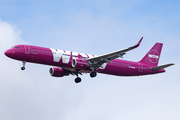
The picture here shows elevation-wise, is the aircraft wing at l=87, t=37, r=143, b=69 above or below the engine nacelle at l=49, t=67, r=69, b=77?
above

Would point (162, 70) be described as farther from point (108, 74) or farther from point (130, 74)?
point (108, 74)

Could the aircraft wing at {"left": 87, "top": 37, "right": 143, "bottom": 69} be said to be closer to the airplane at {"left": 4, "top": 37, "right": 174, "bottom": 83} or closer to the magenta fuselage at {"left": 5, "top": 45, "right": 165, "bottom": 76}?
the airplane at {"left": 4, "top": 37, "right": 174, "bottom": 83}

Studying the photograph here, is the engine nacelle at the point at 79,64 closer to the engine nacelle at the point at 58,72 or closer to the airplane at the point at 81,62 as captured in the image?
the airplane at the point at 81,62

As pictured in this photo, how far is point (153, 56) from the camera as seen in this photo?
64875 millimetres

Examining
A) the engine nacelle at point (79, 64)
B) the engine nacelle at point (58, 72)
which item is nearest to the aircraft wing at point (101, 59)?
the engine nacelle at point (79, 64)

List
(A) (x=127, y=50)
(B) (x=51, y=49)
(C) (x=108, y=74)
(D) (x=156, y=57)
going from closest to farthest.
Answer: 1. (A) (x=127, y=50)
2. (B) (x=51, y=49)
3. (C) (x=108, y=74)
4. (D) (x=156, y=57)

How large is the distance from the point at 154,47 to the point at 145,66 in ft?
17.4

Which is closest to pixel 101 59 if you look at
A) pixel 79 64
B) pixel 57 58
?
pixel 79 64

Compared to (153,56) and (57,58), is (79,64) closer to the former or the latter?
(57,58)

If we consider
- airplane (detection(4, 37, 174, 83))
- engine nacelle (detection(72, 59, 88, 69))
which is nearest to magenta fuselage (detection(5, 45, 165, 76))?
airplane (detection(4, 37, 174, 83))

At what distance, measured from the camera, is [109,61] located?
5588 cm

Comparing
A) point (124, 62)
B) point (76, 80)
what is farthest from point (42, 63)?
point (124, 62)

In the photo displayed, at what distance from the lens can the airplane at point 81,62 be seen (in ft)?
174

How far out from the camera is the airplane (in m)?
53.0
